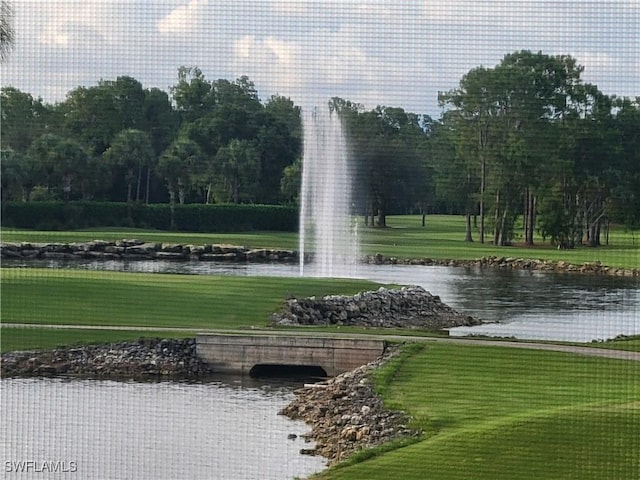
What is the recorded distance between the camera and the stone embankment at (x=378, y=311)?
991 cm

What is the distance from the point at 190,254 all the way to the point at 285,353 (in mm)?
8351

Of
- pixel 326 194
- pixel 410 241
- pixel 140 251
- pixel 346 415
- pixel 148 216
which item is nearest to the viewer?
pixel 346 415

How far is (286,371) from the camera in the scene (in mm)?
8094

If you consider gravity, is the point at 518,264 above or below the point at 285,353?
above

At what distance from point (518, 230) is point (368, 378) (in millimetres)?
12007

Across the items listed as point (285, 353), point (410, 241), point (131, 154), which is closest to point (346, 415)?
point (285, 353)

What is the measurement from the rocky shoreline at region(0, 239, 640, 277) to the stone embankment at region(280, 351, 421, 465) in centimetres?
877

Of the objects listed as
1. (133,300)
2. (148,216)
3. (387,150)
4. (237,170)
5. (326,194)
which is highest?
(387,150)

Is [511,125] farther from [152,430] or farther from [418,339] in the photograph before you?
[152,430]

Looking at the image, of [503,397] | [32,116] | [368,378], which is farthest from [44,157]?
[503,397]

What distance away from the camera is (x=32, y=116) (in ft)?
61.1

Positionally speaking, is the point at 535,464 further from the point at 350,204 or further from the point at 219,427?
the point at 350,204

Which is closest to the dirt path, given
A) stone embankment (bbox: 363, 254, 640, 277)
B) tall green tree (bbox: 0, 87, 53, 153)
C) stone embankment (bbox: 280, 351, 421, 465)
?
stone embankment (bbox: 280, 351, 421, 465)

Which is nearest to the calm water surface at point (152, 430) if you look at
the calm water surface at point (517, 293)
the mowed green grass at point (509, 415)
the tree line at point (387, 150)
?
the mowed green grass at point (509, 415)
